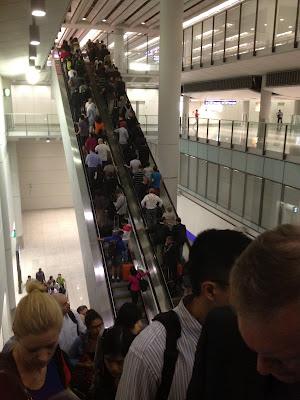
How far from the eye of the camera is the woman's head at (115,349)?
10.4ft

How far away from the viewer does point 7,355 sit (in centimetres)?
209

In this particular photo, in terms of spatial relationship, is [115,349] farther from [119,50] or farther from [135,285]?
[119,50]

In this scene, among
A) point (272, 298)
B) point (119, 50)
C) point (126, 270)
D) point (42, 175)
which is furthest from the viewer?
point (42, 175)

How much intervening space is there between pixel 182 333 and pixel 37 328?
2.66 ft

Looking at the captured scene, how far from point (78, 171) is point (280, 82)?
1146 cm

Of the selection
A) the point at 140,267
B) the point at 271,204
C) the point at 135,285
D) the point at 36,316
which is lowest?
the point at 271,204

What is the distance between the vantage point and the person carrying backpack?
1.85 metres

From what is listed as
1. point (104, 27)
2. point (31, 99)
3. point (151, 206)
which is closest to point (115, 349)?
point (151, 206)

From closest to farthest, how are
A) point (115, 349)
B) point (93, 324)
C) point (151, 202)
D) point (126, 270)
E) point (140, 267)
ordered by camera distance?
point (115, 349), point (93, 324), point (126, 270), point (140, 267), point (151, 202)

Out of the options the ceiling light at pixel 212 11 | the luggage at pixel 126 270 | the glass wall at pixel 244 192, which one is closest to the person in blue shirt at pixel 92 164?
the luggage at pixel 126 270

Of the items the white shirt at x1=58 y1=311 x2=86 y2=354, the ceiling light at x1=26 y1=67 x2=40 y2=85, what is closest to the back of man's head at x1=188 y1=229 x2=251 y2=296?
the white shirt at x1=58 y1=311 x2=86 y2=354

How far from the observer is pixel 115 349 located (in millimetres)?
3219

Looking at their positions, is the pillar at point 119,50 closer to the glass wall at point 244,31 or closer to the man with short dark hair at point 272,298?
the glass wall at point 244,31

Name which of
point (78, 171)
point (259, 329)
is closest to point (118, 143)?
point (78, 171)
